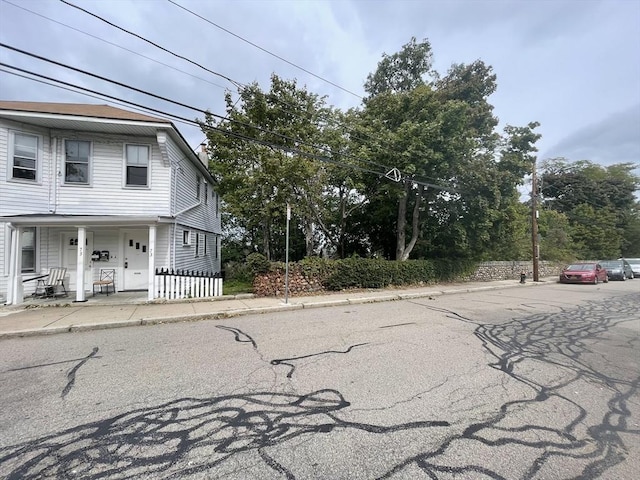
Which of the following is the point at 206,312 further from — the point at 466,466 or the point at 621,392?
the point at 621,392

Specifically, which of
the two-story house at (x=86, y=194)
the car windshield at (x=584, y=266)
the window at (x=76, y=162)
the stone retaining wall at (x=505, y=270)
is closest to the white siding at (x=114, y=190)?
the two-story house at (x=86, y=194)

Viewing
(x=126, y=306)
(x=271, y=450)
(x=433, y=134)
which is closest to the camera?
(x=271, y=450)

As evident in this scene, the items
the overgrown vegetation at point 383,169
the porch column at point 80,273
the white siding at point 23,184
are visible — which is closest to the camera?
the porch column at point 80,273

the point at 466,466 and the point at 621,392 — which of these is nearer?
the point at 466,466

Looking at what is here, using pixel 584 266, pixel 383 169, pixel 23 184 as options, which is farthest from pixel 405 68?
pixel 23 184

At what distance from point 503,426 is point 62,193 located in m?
14.0

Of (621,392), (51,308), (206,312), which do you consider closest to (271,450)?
(621,392)

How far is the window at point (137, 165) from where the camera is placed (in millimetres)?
11945

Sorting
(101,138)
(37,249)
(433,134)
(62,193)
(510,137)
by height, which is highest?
(510,137)

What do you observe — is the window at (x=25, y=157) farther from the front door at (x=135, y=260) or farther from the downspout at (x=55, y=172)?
the front door at (x=135, y=260)

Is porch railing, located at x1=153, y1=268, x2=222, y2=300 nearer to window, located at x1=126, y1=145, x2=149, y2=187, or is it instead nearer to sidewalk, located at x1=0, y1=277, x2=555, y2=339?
sidewalk, located at x1=0, y1=277, x2=555, y2=339

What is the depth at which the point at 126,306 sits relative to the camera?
955cm

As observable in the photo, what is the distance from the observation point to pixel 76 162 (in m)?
11.5

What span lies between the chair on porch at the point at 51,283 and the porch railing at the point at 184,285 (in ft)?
10.9
